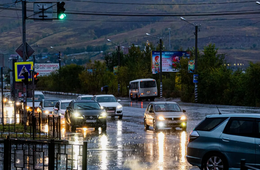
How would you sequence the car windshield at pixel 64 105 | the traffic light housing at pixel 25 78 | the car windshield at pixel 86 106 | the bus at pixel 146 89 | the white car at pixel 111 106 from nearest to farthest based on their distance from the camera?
the traffic light housing at pixel 25 78 < the car windshield at pixel 86 106 < the car windshield at pixel 64 105 < the white car at pixel 111 106 < the bus at pixel 146 89

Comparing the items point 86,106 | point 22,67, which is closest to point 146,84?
point 86,106

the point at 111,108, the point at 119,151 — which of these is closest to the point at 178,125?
the point at 119,151

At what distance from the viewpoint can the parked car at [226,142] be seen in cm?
1106

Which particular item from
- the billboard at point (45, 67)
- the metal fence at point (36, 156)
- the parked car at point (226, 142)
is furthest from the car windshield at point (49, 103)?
the billboard at point (45, 67)

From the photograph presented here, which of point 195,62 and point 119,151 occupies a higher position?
point 195,62

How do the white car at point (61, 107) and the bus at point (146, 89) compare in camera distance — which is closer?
the white car at point (61, 107)

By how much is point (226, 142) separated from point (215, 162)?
1.71 feet

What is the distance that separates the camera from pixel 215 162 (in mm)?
11445

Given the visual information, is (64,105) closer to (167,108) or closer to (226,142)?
(167,108)

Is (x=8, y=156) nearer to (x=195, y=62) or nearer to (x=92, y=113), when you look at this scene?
(x=92, y=113)

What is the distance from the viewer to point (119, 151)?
1669 cm

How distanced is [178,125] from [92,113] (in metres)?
4.58

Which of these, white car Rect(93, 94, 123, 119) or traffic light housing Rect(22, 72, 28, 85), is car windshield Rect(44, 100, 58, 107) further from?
traffic light housing Rect(22, 72, 28, 85)

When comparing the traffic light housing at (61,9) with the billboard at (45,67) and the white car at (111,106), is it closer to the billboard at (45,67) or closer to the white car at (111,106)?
the white car at (111,106)
